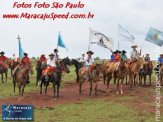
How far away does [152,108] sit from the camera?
12.2 metres

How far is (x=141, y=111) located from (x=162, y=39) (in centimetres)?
720

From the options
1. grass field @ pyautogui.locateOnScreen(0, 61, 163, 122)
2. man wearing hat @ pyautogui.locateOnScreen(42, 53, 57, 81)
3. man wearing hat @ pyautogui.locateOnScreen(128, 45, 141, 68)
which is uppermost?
man wearing hat @ pyautogui.locateOnScreen(128, 45, 141, 68)

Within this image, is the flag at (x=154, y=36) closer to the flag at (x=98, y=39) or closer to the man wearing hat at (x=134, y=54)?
the man wearing hat at (x=134, y=54)

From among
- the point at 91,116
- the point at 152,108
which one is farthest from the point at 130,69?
the point at 91,116

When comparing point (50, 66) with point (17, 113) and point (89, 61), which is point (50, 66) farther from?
point (17, 113)

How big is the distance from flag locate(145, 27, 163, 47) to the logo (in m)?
9.78

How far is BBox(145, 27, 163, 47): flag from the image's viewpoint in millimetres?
17078

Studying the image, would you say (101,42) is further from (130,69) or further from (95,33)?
(130,69)

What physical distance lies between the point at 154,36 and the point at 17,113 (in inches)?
417

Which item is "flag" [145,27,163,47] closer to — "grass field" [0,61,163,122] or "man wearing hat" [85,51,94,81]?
"man wearing hat" [85,51,94,81]

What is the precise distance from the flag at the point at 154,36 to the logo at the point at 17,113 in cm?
978

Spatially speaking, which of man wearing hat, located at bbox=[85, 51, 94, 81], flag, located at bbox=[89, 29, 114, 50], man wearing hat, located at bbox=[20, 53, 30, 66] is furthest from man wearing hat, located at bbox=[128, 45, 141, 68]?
man wearing hat, located at bbox=[20, 53, 30, 66]

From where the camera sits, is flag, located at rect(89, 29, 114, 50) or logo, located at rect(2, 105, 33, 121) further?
flag, located at rect(89, 29, 114, 50)

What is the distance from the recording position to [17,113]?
10.9 m
